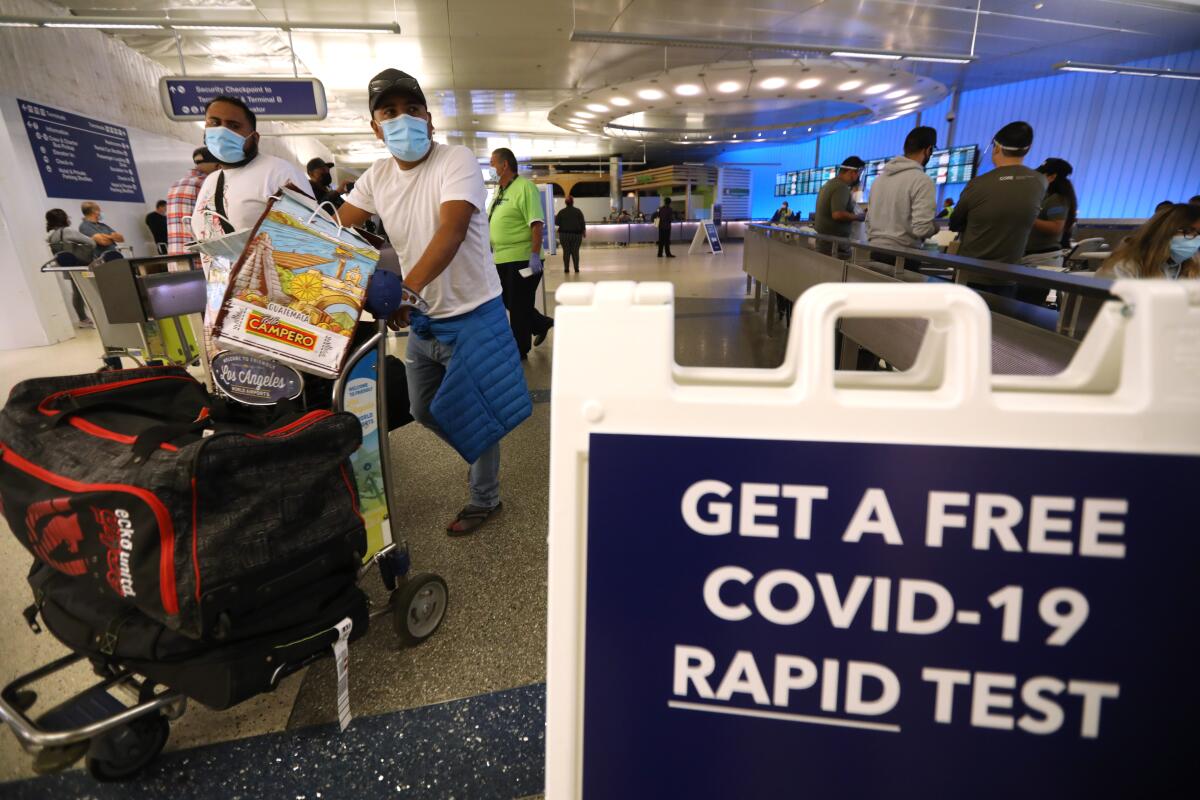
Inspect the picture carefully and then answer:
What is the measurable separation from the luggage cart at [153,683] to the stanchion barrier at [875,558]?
899mm

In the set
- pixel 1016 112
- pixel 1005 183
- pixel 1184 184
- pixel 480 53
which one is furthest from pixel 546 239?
pixel 1016 112

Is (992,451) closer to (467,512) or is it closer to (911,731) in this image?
(911,731)

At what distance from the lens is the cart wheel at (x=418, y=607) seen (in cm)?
150

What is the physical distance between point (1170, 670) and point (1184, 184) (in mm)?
15196

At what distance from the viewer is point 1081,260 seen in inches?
198

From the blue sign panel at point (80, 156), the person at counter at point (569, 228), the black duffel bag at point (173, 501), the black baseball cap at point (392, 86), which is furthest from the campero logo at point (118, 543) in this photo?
the person at counter at point (569, 228)

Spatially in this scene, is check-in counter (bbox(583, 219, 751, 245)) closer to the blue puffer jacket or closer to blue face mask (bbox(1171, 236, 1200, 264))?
blue face mask (bbox(1171, 236, 1200, 264))

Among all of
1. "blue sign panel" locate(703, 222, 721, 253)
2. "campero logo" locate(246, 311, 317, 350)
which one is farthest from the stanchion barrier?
"blue sign panel" locate(703, 222, 721, 253)

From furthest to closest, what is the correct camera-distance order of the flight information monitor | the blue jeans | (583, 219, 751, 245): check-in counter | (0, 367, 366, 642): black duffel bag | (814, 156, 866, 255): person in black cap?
1. (583, 219, 751, 245): check-in counter
2. the flight information monitor
3. (814, 156, 866, 255): person in black cap
4. the blue jeans
5. (0, 367, 366, 642): black duffel bag

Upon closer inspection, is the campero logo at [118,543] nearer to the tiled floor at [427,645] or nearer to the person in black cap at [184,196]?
the tiled floor at [427,645]

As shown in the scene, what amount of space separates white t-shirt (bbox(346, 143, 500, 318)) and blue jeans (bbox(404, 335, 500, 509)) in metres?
0.16

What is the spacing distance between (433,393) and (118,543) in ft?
3.89

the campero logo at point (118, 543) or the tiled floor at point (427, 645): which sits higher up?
the campero logo at point (118, 543)

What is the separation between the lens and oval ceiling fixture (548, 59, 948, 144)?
33.8ft
